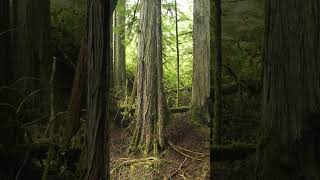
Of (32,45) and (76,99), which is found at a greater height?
(32,45)

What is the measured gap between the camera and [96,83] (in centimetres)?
300

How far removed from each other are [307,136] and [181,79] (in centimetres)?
664

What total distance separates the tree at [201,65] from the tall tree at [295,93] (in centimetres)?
370

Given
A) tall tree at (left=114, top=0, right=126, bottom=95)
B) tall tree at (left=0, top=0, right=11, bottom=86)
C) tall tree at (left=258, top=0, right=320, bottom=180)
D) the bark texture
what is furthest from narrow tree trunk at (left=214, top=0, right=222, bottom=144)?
tall tree at (left=114, top=0, right=126, bottom=95)

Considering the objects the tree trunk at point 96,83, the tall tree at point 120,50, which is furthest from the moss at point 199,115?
the tree trunk at point 96,83

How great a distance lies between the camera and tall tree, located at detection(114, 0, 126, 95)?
8.49 m

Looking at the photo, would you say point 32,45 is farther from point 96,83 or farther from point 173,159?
point 173,159

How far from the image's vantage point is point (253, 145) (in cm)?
393

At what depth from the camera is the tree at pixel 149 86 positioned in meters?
6.35

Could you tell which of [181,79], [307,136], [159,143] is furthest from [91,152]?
[181,79]

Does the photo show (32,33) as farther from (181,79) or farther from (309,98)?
(181,79)

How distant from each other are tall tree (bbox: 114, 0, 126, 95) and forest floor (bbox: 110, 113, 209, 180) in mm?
1734

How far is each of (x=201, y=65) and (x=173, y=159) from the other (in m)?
1.96

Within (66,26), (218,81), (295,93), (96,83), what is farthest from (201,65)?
(96,83)
